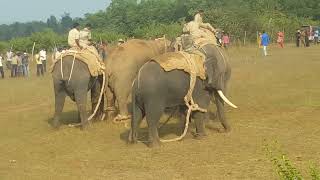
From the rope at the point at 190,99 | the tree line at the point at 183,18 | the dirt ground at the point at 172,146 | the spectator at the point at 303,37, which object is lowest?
the dirt ground at the point at 172,146

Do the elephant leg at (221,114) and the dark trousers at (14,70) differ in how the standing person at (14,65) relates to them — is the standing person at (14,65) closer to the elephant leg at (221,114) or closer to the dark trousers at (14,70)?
the dark trousers at (14,70)

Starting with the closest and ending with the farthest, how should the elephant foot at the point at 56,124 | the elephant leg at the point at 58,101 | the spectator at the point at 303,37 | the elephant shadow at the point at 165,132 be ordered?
the elephant shadow at the point at 165,132
the elephant leg at the point at 58,101
the elephant foot at the point at 56,124
the spectator at the point at 303,37

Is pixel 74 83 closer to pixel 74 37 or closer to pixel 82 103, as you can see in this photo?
pixel 82 103

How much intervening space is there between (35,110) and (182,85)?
7.14 meters

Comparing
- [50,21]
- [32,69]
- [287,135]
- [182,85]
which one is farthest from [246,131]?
[50,21]

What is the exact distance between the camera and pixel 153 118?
10.6m

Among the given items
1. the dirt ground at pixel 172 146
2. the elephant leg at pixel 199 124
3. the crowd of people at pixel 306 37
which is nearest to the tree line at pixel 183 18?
the crowd of people at pixel 306 37

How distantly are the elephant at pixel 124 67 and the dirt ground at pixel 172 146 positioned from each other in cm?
57

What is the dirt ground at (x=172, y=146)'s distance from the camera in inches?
354

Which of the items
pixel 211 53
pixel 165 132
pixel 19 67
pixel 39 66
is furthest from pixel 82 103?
pixel 19 67

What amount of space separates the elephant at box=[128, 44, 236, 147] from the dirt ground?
0.37 meters

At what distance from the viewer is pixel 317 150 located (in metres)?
9.76

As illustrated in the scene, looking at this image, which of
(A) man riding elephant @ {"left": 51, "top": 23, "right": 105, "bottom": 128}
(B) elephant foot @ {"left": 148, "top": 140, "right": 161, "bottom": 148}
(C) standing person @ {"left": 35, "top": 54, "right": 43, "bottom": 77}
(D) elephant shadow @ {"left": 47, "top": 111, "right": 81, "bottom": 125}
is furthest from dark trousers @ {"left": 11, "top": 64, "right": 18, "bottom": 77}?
(B) elephant foot @ {"left": 148, "top": 140, "right": 161, "bottom": 148}

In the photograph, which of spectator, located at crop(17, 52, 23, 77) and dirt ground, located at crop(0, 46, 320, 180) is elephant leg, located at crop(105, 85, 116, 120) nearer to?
dirt ground, located at crop(0, 46, 320, 180)
